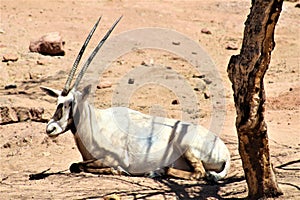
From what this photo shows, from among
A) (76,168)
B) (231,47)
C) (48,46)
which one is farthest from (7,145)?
(231,47)

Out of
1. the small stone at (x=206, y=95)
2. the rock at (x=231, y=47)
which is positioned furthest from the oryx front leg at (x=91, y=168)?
the rock at (x=231, y=47)

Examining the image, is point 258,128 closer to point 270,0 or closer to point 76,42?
point 270,0

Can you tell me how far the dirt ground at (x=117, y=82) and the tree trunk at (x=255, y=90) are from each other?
271 millimetres

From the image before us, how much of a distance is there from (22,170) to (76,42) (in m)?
6.56

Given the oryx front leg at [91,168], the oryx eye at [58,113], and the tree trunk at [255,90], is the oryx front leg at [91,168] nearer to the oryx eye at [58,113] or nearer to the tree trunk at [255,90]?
the oryx eye at [58,113]

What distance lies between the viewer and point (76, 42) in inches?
511

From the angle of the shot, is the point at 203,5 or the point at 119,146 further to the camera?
the point at 203,5

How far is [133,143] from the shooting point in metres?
6.31

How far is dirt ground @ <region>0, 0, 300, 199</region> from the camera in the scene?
5.71m

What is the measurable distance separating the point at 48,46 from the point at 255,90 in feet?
25.1

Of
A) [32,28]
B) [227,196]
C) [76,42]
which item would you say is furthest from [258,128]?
[32,28]

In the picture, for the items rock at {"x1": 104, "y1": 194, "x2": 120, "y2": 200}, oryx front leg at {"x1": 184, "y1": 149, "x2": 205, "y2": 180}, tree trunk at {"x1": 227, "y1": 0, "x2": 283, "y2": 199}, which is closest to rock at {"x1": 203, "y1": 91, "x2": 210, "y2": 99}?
oryx front leg at {"x1": 184, "y1": 149, "x2": 205, "y2": 180}

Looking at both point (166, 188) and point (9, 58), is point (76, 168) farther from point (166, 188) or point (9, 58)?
point (9, 58)

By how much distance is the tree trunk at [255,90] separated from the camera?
4.62 m
